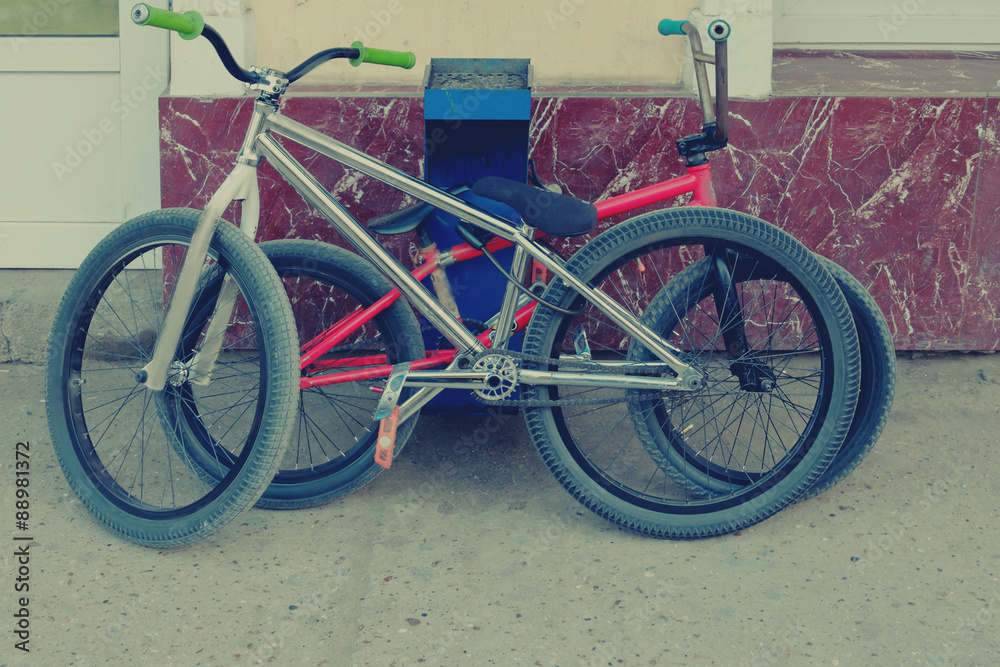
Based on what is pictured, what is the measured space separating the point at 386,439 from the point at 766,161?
6.41 feet

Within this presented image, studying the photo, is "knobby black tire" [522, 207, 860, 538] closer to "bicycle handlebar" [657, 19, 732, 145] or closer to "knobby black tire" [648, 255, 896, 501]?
"knobby black tire" [648, 255, 896, 501]

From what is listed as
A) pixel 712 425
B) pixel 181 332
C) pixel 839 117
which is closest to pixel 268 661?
pixel 181 332

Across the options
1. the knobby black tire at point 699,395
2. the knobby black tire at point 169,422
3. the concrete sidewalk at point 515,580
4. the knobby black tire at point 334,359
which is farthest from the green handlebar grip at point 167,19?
Answer: the concrete sidewalk at point 515,580

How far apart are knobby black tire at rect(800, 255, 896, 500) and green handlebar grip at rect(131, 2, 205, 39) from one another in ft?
6.35

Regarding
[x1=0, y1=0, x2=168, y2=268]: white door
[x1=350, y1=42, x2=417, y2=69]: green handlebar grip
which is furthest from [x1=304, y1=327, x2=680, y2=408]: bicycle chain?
[x1=0, y1=0, x2=168, y2=268]: white door

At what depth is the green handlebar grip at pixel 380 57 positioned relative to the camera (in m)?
2.92

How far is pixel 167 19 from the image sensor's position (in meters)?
2.51

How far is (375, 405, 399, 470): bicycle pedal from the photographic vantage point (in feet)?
9.39

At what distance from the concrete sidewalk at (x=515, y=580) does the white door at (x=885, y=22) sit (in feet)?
6.61

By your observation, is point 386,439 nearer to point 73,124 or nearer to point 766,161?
point 766,161

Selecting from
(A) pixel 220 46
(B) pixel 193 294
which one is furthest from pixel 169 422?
(A) pixel 220 46

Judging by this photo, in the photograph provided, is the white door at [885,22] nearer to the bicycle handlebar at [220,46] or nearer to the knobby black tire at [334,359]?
the bicycle handlebar at [220,46]

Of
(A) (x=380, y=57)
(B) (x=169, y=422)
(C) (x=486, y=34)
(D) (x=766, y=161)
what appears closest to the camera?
(A) (x=380, y=57)

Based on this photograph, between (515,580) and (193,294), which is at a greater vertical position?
(193,294)
